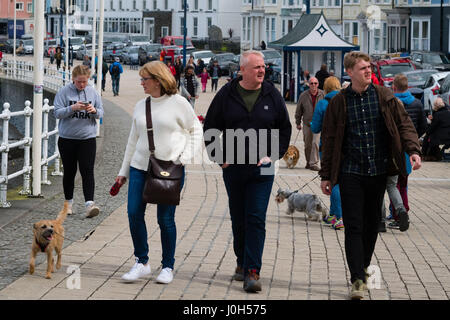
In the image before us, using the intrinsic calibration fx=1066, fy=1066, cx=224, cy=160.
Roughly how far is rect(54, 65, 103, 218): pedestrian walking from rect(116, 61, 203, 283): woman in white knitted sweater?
122 inches

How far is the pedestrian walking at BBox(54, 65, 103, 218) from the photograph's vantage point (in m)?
10.9

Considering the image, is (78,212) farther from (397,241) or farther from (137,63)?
(137,63)

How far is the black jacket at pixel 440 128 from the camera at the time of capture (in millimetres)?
20141

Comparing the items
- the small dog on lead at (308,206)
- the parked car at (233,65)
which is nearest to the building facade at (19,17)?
the parked car at (233,65)

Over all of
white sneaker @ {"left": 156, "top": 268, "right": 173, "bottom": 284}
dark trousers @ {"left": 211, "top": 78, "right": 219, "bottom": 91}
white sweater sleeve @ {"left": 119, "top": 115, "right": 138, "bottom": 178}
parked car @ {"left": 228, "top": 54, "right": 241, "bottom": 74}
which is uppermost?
parked car @ {"left": 228, "top": 54, "right": 241, "bottom": 74}

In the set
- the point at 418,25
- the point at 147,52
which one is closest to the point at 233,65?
the point at 147,52

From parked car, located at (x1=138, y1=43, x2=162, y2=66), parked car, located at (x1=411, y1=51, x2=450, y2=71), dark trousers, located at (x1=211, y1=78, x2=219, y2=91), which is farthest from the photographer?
parked car, located at (x1=138, y1=43, x2=162, y2=66)

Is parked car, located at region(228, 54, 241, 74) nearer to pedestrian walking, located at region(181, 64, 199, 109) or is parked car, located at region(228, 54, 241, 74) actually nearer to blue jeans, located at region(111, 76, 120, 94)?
blue jeans, located at region(111, 76, 120, 94)

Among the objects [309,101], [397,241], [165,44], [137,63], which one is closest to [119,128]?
[309,101]

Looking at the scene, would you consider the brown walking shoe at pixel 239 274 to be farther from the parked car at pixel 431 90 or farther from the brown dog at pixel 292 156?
the parked car at pixel 431 90

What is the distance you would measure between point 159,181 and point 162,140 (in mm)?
314

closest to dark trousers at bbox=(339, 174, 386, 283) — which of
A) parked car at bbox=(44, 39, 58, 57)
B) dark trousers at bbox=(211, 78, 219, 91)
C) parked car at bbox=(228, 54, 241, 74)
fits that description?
dark trousers at bbox=(211, 78, 219, 91)

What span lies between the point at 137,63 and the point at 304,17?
3749 centimetres

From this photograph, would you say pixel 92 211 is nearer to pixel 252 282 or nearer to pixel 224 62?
pixel 252 282
